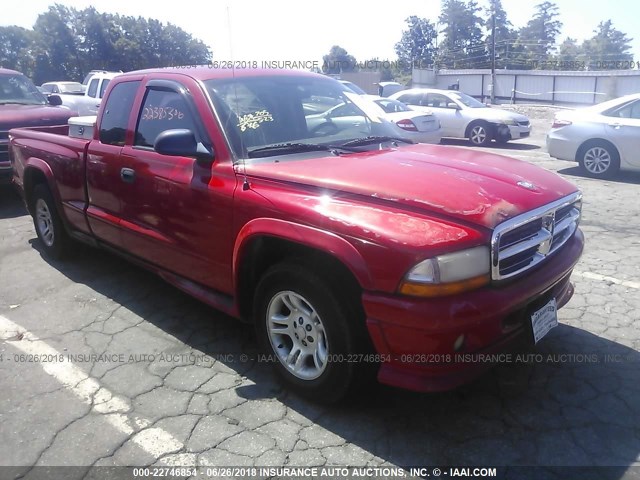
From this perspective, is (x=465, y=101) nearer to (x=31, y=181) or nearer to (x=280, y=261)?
(x=31, y=181)

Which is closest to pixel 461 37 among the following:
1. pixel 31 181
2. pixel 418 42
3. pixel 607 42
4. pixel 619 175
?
pixel 418 42

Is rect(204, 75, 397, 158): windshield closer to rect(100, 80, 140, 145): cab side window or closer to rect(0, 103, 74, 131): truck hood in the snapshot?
rect(100, 80, 140, 145): cab side window

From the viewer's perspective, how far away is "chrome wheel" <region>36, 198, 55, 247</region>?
18.4ft

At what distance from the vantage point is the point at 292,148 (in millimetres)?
3514

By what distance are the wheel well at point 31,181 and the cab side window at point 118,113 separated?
53.4 inches

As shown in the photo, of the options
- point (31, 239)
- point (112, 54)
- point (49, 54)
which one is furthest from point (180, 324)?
point (49, 54)

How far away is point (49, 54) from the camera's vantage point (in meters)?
55.5

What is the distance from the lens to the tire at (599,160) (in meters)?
9.17

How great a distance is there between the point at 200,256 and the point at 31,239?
13.2 feet

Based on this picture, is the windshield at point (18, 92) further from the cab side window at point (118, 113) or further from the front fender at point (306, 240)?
the front fender at point (306, 240)

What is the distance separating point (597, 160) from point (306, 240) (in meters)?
8.34

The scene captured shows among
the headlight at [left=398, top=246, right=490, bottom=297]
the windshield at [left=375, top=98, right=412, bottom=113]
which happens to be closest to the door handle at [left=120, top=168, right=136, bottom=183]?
the headlight at [left=398, top=246, right=490, bottom=297]

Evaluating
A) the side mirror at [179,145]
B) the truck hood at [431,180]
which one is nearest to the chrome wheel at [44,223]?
the side mirror at [179,145]

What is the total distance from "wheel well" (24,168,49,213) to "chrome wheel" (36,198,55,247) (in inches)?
5.7
